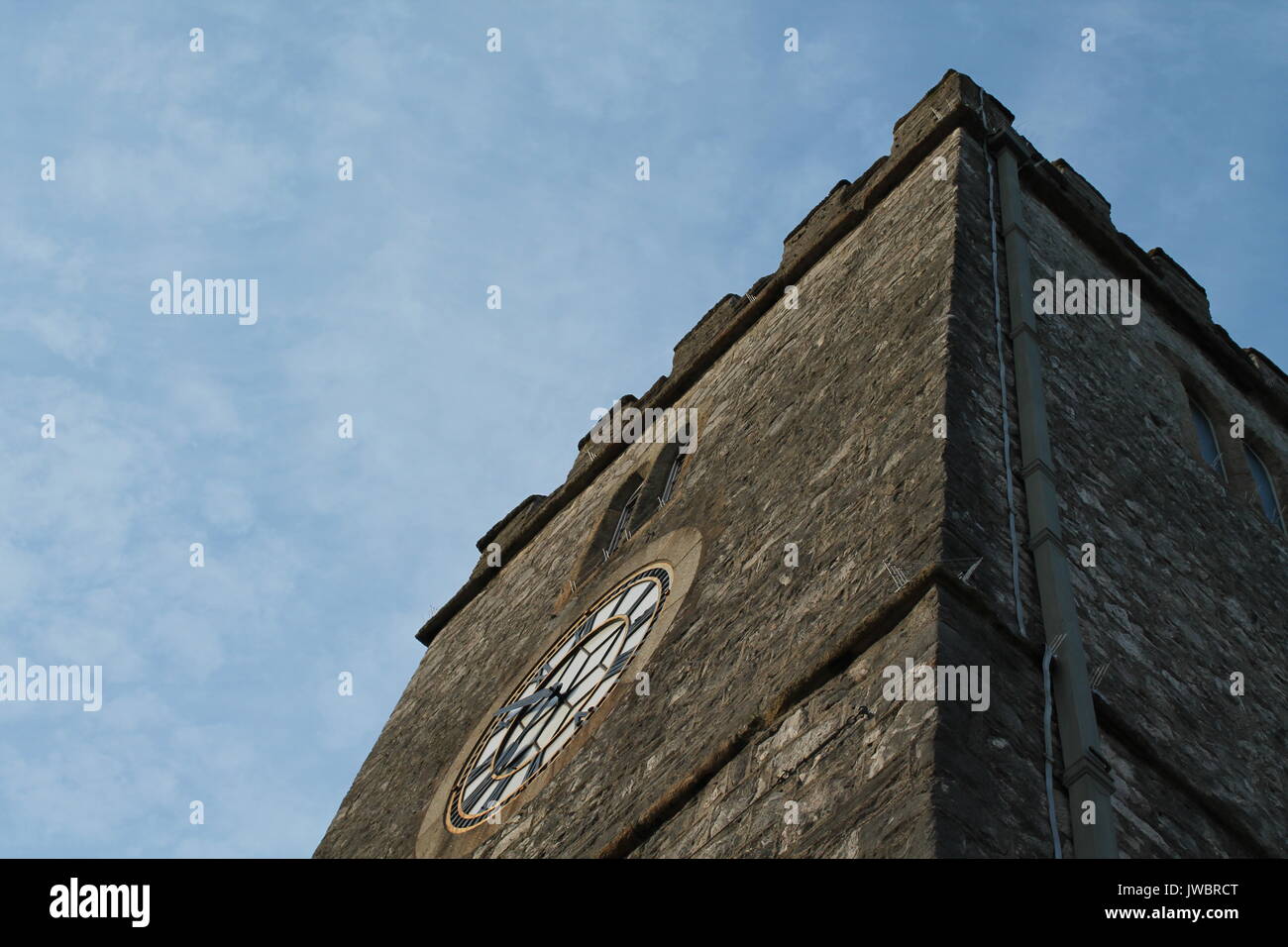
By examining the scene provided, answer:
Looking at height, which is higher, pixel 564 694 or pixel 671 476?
pixel 671 476

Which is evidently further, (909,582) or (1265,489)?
(1265,489)

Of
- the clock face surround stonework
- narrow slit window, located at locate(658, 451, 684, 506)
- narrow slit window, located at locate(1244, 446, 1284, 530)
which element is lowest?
the clock face surround stonework

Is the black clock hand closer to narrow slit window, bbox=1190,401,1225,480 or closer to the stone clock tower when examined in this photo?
the stone clock tower

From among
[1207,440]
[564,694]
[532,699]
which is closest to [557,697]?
[564,694]

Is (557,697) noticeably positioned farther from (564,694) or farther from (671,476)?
(671,476)

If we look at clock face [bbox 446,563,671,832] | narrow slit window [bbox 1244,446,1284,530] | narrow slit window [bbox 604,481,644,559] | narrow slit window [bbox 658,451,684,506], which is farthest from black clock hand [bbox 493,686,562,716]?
narrow slit window [bbox 1244,446,1284,530]

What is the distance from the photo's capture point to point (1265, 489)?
38.8ft

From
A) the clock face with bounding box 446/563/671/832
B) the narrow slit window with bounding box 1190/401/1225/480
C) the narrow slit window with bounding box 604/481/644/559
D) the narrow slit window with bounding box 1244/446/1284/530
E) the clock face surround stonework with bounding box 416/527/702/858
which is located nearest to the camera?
the clock face surround stonework with bounding box 416/527/702/858

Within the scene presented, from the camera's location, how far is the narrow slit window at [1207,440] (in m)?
11.3

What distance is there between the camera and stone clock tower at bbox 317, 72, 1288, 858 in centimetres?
654

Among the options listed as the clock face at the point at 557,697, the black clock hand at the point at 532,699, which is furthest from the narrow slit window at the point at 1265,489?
the black clock hand at the point at 532,699

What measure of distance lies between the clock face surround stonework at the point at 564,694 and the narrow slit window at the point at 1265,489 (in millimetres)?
3929

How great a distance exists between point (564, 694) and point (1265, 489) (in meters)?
4.94

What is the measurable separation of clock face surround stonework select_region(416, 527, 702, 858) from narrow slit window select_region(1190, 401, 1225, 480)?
3.49 metres
